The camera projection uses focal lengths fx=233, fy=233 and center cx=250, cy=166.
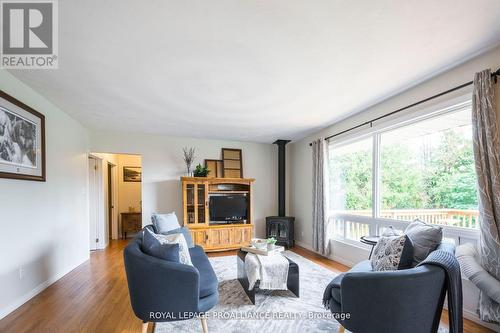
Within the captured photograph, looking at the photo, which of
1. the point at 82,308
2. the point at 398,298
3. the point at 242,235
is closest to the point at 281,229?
the point at 242,235

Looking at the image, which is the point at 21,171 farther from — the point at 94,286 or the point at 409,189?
the point at 409,189

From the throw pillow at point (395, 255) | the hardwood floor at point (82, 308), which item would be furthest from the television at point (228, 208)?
the throw pillow at point (395, 255)

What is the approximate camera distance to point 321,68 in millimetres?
2217

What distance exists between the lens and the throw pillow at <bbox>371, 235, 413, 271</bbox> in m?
1.69

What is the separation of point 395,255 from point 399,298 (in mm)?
390

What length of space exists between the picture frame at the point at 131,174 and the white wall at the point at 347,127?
4.10m

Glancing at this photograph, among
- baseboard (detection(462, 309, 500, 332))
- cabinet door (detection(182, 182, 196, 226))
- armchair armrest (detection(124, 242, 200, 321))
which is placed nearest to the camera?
armchair armrest (detection(124, 242, 200, 321))

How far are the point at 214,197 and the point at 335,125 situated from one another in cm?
273

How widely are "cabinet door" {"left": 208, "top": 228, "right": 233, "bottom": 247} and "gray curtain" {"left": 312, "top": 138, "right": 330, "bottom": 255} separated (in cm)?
167

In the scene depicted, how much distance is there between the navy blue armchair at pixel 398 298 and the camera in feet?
4.58

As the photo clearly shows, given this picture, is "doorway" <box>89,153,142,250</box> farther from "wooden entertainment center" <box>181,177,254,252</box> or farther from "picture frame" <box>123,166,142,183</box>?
"wooden entertainment center" <box>181,177,254,252</box>

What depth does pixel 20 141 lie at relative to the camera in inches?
98.1

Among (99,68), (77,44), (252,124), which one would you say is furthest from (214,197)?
(77,44)

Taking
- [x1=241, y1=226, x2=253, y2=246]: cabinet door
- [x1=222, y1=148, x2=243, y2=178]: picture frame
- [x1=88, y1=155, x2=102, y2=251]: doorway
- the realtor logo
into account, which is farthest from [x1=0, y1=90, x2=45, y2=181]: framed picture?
[x1=241, y1=226, x2=253, y2=246]: cabinet door
